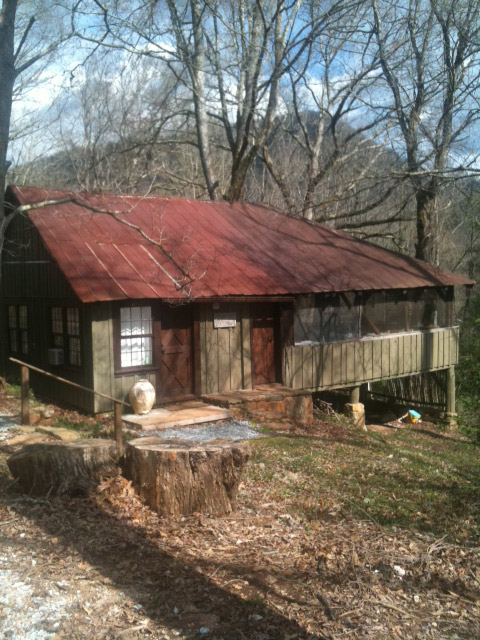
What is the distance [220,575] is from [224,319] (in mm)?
9268

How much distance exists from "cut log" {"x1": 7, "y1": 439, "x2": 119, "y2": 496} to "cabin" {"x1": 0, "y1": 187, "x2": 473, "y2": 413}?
5.03m

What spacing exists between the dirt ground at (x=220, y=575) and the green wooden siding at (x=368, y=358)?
853cm

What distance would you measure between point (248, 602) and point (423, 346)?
15432 millimetres

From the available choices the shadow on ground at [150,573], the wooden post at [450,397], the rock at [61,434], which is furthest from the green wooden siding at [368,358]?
the shadow on ground at [150,573]

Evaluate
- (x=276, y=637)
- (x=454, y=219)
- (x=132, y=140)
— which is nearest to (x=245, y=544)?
(x=276, y=637)

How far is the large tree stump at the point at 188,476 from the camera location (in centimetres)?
683

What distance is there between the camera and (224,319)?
14.5 meters

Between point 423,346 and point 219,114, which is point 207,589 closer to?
point 423,346

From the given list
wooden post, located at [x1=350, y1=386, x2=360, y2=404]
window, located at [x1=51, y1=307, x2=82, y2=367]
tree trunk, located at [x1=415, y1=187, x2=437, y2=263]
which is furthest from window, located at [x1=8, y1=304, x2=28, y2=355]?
tree trunk, located at [x1=415, y1=187, x2=437, y2=263]

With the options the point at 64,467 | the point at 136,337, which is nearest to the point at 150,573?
the point at 64,467

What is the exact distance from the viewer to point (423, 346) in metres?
19.3

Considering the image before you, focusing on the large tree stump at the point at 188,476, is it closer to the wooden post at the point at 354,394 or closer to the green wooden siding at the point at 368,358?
the green wooden siding at the point at 368,358

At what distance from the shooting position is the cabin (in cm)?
1293

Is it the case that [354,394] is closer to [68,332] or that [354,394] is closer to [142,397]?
[142,397]
